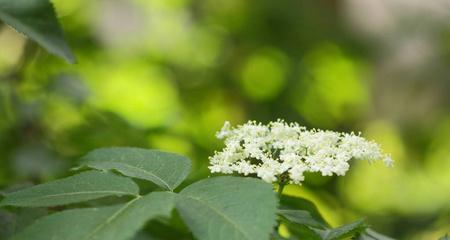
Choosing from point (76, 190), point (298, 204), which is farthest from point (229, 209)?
point (298, 204)

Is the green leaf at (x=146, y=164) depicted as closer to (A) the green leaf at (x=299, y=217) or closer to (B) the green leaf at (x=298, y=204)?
(A) the green leaf at (x=299, y=217)

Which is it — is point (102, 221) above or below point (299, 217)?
below

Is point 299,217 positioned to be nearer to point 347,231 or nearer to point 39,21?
point 347,231

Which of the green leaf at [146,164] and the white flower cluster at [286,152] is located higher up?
the white flower cluster at [286,152]

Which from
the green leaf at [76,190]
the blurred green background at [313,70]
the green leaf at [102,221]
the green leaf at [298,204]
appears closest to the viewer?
the green leaf at [102,221]

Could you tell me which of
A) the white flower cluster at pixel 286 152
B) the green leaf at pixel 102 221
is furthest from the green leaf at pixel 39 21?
the green leaf at pixel 102 221

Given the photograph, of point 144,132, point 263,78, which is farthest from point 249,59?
point 144,132

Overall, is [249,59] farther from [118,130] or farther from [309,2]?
[118,130]
